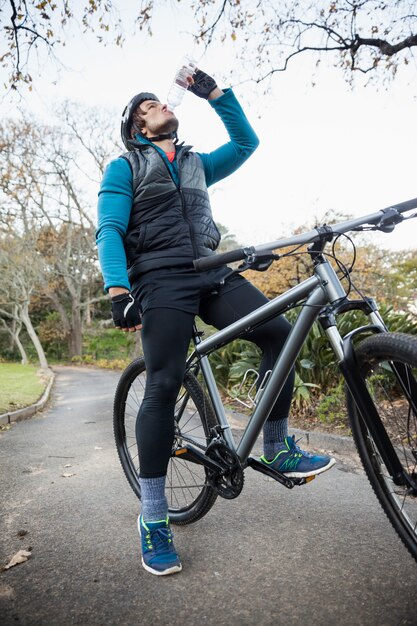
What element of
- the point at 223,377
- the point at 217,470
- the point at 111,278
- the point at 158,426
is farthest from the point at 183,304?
the point at 223,377

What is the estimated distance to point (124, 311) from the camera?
2021 mm

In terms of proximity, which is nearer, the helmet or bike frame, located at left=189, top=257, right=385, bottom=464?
bike frame, located at left=189, top=257, right=385, bottom=464

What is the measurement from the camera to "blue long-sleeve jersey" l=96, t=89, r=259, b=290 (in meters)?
2.13

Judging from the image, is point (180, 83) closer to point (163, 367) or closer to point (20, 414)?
point (163, 367)

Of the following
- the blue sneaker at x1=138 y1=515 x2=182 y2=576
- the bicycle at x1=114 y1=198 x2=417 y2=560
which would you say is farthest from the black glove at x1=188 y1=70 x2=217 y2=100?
the blue sneaker at x1=138 y1=515 x2=182 y2=576

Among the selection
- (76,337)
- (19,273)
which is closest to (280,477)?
(19,273)

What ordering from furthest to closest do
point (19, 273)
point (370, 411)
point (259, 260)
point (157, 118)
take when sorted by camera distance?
point (19, 273), point (157, 118), point (259, 260), point (370, 411)

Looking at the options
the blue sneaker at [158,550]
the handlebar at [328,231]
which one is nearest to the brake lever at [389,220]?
the handlebar at [328,231]

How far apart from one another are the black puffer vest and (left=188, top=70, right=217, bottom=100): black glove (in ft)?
1.45

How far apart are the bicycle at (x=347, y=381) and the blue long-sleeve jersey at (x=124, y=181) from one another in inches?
20.5

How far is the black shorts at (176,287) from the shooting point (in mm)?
2148

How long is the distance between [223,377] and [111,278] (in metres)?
4.91

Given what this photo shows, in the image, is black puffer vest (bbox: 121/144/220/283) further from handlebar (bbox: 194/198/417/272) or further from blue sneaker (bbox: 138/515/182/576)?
blue sneaker (bbox: 138/515/182/576)

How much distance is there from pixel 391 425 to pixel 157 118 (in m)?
1.90
